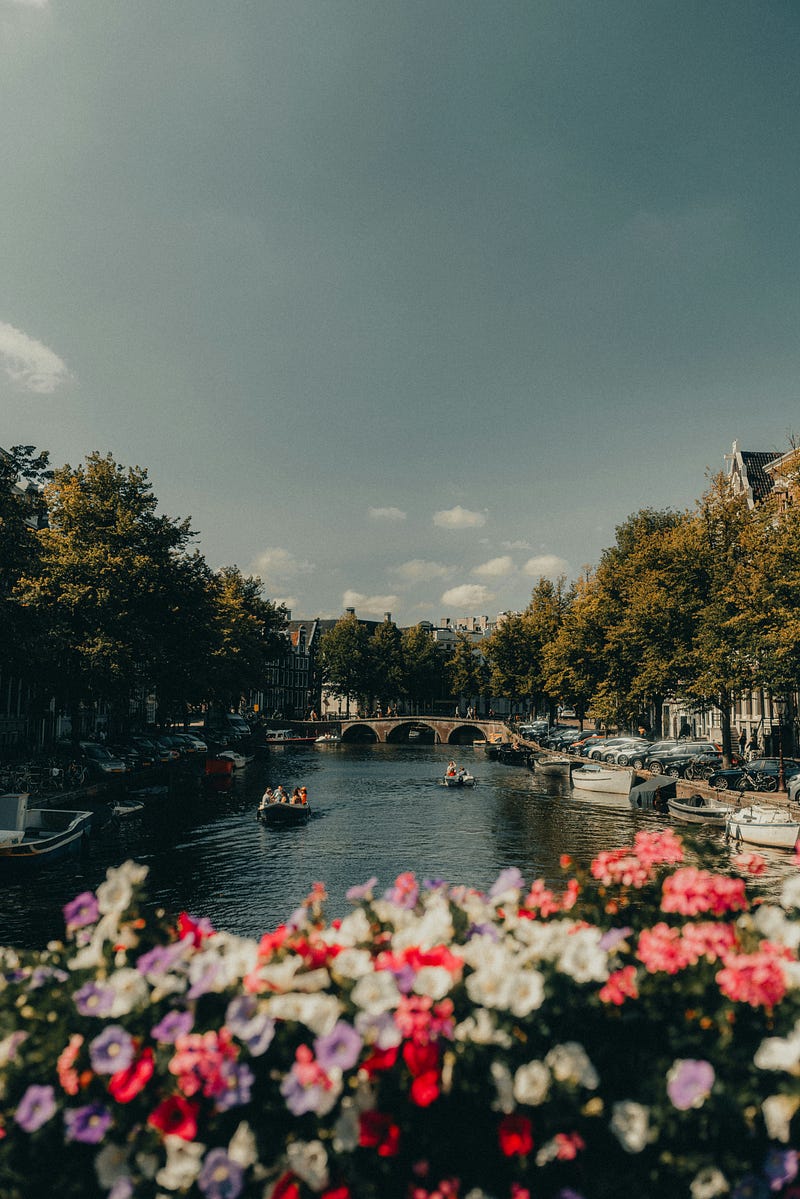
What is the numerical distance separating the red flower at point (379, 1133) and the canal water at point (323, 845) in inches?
645

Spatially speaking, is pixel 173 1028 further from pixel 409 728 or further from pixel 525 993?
pixel 409 728

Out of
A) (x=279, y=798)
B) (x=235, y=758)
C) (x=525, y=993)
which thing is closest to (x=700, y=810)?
(x=279, y=798)

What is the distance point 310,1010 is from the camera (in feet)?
12.1

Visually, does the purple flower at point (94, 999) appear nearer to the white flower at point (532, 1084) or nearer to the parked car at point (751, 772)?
the white flower at point (532, 1084)

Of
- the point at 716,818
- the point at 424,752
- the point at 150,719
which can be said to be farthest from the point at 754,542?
the point at 150,719

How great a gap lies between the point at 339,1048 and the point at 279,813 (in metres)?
40.1

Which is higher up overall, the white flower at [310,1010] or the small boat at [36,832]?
the white flower at [310,1010]

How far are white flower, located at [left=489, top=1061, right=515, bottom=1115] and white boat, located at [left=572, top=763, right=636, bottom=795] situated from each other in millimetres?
51584

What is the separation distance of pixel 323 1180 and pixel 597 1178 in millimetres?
1182

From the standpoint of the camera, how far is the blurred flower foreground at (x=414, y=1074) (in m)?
3.52

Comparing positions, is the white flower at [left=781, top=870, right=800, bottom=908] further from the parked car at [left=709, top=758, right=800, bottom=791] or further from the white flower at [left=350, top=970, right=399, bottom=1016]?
the parked car at [left=709, top=758, right=800, bottom=791]

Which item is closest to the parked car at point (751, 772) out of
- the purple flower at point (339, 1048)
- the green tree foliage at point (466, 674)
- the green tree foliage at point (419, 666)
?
the purple flower at point (339, 1048)

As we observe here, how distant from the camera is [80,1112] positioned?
354 cm

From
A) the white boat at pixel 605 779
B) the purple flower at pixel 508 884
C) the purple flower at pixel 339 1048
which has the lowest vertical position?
the white boat at pixel 605 779
